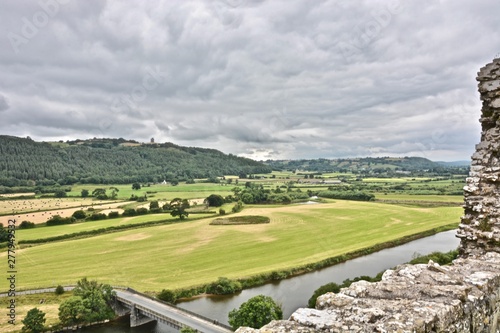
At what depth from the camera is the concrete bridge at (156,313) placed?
26.2 meters

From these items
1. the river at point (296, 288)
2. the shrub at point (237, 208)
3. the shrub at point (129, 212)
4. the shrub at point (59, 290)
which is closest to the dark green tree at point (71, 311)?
the river at point (296, 288)

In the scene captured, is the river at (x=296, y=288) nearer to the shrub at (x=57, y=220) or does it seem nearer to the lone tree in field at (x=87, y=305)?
the lone tree in field at (x=87, y=305)

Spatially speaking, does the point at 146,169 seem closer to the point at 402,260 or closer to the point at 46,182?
the point at 46,182

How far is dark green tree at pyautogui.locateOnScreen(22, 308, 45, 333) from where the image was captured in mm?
27469

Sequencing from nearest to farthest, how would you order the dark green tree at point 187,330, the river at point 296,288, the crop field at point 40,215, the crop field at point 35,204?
the dark green tree at point 187,330 → the river at point 296,288 → the crop field at point 40,215 → the crop field at point 35,204

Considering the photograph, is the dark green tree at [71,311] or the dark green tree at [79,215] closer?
the dark green tree at [71,311]

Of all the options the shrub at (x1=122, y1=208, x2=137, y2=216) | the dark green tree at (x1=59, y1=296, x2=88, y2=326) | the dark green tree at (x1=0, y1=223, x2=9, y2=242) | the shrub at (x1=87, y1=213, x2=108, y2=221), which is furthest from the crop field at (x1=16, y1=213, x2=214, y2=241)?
the dark green tree at (x1=59, y1=296, x2=88, y2=326)

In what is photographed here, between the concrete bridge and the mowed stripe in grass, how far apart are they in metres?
4.15

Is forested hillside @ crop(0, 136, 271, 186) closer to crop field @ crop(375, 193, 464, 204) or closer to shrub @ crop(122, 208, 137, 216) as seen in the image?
shrub @ crop(122, 208, 137, 216)

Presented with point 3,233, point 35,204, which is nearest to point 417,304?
point 3,233

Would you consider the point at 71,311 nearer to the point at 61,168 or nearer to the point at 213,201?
the point at 213,201

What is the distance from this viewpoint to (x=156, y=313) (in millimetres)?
29109

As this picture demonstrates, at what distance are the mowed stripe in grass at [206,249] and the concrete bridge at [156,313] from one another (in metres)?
4.15

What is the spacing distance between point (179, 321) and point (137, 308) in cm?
621
